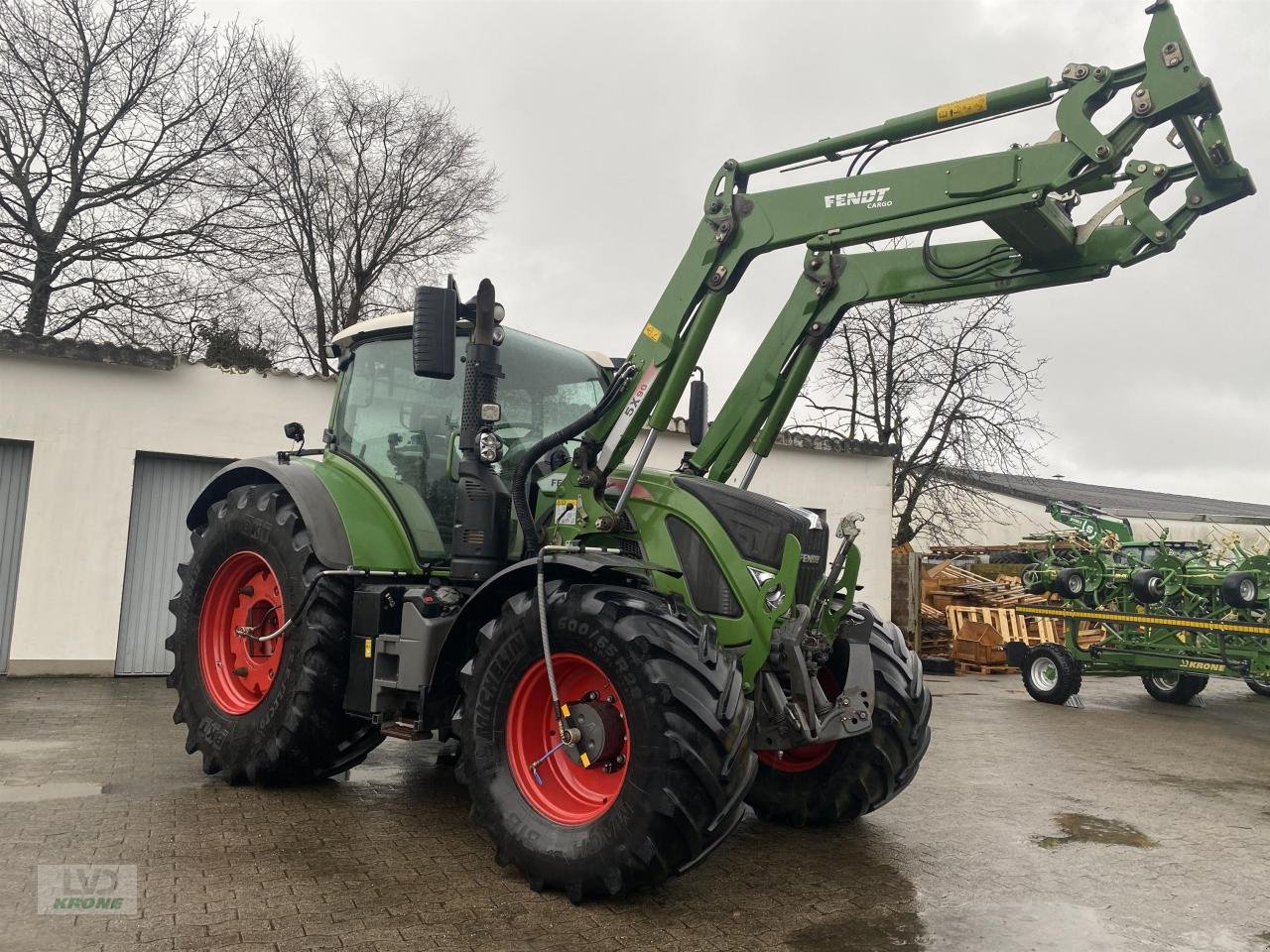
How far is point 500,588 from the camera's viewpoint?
4547mm

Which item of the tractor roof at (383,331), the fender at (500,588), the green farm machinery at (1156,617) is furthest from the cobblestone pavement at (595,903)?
the green farm machinery at (1156,617)

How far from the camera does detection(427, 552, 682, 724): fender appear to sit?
166 inches

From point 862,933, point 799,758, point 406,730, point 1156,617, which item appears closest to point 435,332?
point 406,730

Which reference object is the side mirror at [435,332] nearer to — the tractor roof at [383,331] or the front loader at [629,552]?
the front loader at [629,552]

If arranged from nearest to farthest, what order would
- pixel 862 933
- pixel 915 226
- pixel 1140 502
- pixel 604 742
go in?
pixel 862 933 → pixel 604 742 → pixel 915 226 → pixel 1140 502

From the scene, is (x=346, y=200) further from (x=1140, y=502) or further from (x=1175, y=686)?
(x=1140, y=502)

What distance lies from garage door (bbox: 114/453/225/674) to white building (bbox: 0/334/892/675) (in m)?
0.01

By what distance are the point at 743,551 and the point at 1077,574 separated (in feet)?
32.2

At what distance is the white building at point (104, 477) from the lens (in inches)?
380

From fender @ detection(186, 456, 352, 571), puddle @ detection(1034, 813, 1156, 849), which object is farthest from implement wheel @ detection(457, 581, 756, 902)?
puddle @ detection(1034, 813, 1156, 849)

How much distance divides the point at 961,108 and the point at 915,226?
0.51 m

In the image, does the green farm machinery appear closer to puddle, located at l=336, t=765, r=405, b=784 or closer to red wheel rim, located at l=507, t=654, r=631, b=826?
puddle, located at l=336, t=765, r=405, b=784

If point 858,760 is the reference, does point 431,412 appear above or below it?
above

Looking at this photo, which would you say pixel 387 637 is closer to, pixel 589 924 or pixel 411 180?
pixel 589 924
